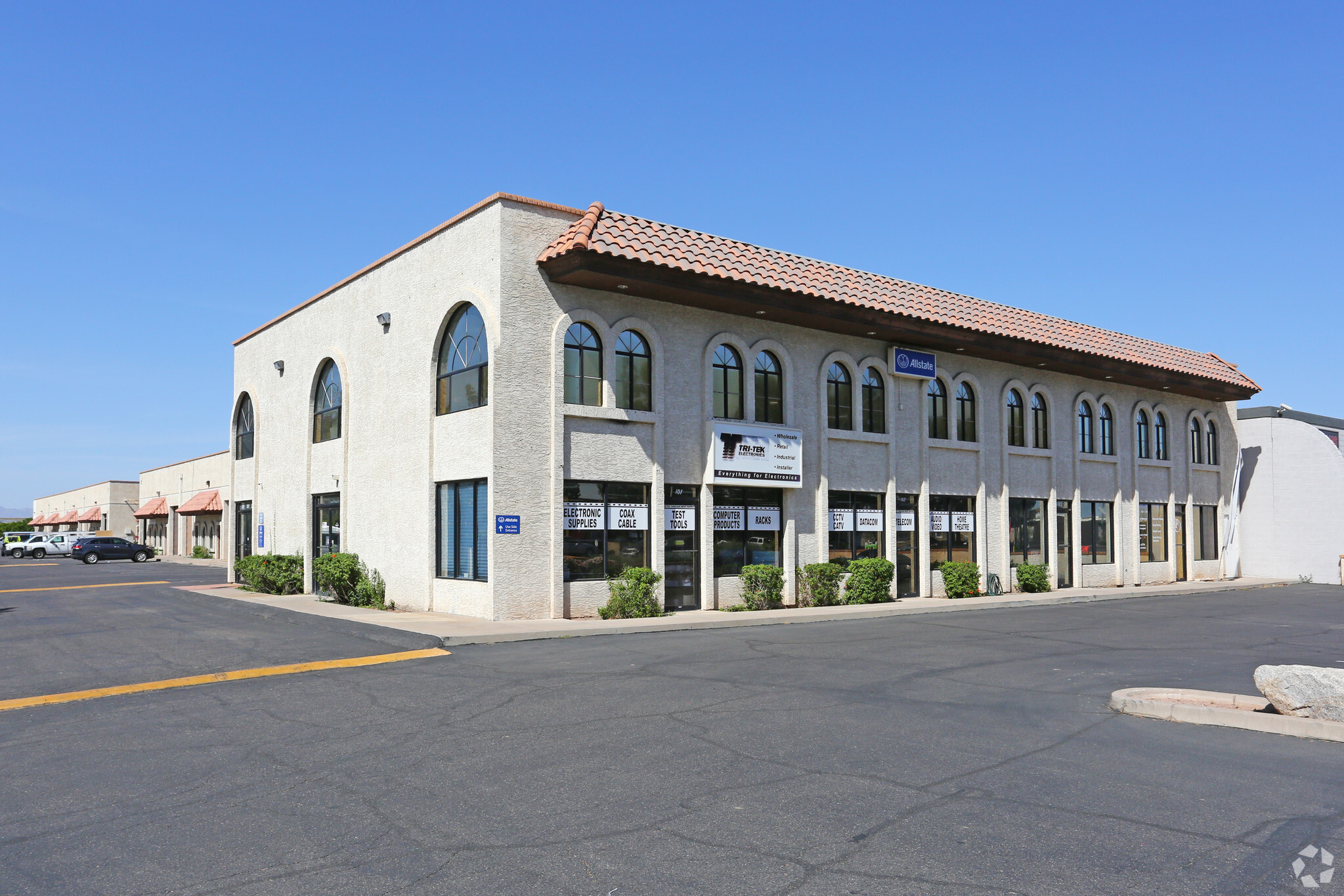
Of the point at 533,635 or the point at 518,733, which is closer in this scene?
the point at 518,733

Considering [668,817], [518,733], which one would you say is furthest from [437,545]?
[668,817]

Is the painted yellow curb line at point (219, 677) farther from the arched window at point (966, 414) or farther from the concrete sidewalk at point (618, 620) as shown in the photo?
the arched window at point (966, 414)

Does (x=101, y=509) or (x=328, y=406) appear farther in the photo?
(x=101, y=509)

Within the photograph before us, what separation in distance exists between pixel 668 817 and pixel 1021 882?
2202 mm

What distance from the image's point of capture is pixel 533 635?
15.9 m

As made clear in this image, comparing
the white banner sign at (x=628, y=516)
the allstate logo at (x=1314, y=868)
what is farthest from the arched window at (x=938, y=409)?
the allstate logo at (x=1314, y=868)

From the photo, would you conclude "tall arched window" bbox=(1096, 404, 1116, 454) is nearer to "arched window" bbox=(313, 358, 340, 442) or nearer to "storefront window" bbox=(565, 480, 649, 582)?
"storefront window" bbox=(565, 480, 649, 582)

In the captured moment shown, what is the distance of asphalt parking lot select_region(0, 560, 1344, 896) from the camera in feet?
17.6

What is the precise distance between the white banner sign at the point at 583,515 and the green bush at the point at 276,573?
36.8ft

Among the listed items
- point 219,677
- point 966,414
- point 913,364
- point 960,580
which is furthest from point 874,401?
point 219,677

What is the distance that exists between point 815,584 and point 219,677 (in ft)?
44.8

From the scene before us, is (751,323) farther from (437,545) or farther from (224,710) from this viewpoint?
(224,710)

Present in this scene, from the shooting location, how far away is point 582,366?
19.4m

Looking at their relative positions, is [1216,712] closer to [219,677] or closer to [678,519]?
[219,677]
